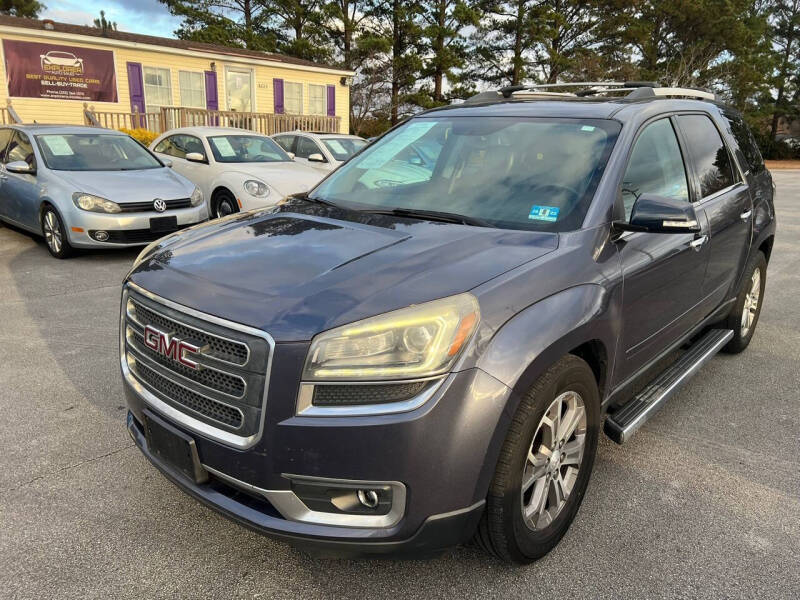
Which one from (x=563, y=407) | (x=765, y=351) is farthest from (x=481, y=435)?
(x=765, y=351)

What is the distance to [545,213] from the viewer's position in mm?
2723

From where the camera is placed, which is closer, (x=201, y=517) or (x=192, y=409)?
(x=192, y=409)

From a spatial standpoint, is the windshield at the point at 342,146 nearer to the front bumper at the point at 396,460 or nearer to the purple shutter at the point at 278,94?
the front bumper at the point at 396,460

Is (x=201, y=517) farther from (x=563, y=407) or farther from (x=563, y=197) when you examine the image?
(x=563, y=197)

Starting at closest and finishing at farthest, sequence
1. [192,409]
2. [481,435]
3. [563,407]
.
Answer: [481,435] → [192,409] → [563,407]

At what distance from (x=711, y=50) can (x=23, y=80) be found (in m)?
37.2

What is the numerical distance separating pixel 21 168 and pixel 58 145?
1.98 ft

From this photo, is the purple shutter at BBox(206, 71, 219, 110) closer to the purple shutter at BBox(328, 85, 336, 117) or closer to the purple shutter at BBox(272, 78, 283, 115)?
the purple shutter at BBox(272, 78, 283, 115)

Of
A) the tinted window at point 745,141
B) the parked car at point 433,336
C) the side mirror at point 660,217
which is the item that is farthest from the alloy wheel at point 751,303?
the side mirror at point 660,217

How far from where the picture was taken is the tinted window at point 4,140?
8.45 meters

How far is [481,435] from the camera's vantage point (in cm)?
195

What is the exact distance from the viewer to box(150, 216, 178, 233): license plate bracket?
7.29 metres

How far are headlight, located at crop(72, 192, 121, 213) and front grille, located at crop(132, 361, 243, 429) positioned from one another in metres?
5.29

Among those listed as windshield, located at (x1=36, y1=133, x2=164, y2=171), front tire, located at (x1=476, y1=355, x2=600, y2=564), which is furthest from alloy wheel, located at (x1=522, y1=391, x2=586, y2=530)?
windshield, located at (x1=36, y1=133, x2=164, y2=171)
